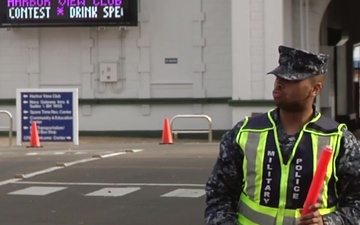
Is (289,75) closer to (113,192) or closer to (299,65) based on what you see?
(299,65)

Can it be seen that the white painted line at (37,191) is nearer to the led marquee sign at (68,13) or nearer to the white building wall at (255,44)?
the white building wall at (255,44)

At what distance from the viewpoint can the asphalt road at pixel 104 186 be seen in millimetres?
11883

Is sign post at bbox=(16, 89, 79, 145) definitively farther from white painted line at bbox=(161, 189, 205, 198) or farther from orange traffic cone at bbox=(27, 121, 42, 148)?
white painted line at bbox=(161, 189, 205, 198)

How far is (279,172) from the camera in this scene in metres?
3.96

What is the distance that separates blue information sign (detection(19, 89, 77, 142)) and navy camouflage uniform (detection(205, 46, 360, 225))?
20.3 m

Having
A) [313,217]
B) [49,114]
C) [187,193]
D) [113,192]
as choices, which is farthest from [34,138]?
[313,217]

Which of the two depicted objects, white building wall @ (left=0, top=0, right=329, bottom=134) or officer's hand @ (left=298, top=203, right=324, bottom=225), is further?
white building wall @ (left=0, top=0, right=329, bottom=134)

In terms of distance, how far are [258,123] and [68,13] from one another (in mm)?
24492

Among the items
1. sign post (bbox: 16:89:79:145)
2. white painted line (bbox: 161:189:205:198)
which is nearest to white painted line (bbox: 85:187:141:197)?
white painted line (bbox: 161:189:205:198)

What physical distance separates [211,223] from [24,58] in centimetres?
2577

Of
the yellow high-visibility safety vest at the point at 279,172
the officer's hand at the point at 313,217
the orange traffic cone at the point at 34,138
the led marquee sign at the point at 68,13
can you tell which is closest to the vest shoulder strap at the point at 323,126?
the yellow high-visibility safety vest at the point at 279,172

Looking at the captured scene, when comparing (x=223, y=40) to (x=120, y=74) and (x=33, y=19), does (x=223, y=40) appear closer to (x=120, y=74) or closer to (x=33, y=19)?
(x=120, y=74)

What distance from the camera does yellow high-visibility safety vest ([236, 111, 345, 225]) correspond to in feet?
12.9

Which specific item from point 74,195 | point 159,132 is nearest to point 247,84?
point 159,132
